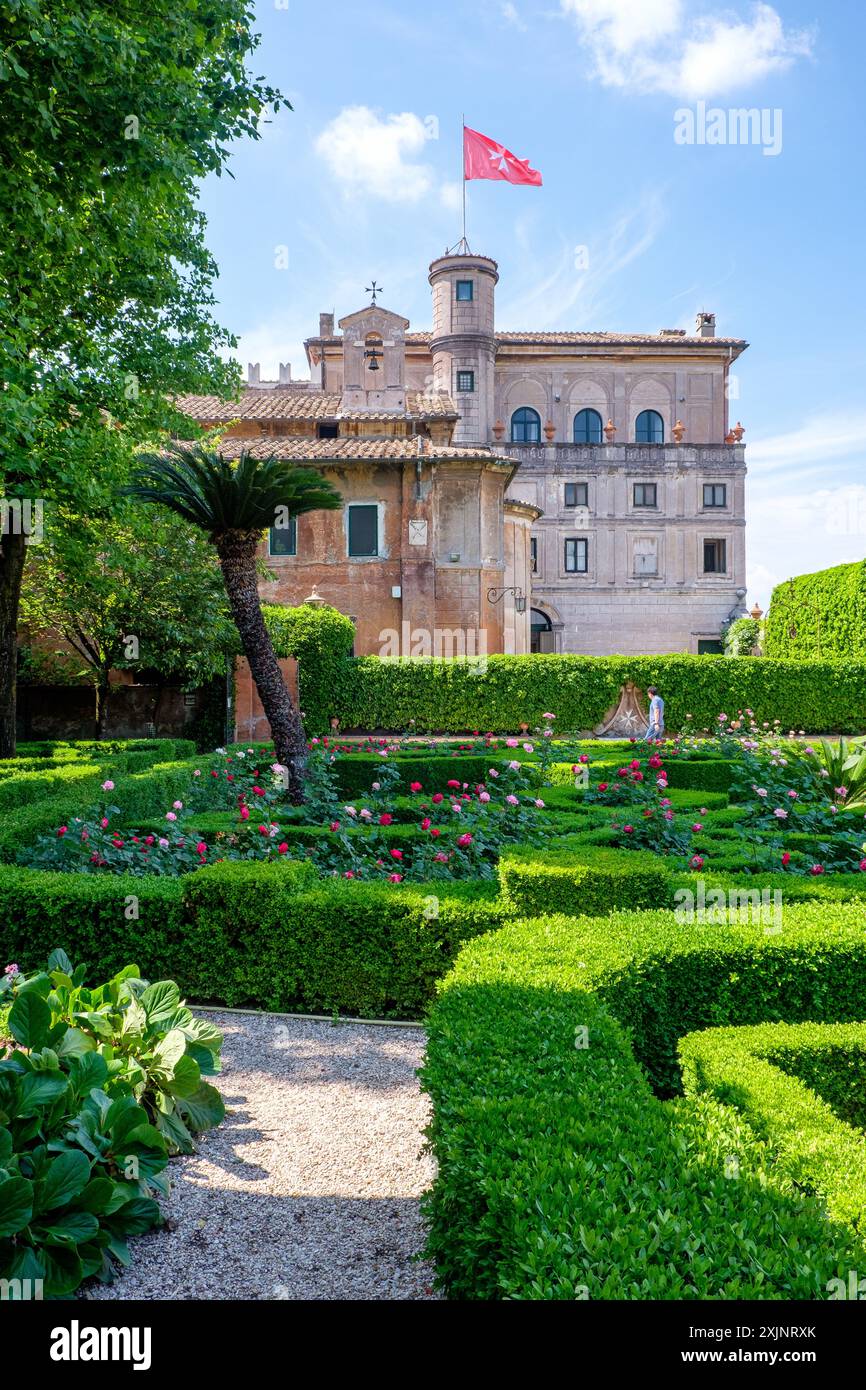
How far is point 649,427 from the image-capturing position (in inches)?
1667

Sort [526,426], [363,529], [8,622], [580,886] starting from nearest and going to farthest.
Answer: [580,886], [8,622], [363,529], [526,426]

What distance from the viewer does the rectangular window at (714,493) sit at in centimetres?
4028

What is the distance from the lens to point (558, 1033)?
338 cm

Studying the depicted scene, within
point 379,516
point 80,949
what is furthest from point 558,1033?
point 379,516

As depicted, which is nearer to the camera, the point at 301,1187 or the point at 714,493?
the point at 301,1187

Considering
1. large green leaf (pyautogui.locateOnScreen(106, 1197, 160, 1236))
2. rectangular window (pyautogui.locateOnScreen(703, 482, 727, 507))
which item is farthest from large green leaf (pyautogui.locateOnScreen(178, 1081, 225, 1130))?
rectangular window (pyautogui.locateOnScreen(703, 482, 727, 507))

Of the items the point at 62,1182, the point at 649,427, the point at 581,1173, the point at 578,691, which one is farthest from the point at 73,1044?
the point at 649,427

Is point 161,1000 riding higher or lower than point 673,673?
lower

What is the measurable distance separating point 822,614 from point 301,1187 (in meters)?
27.8

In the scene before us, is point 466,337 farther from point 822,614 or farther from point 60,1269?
point 60,1269

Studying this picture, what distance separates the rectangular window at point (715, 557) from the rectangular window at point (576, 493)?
233 inches
